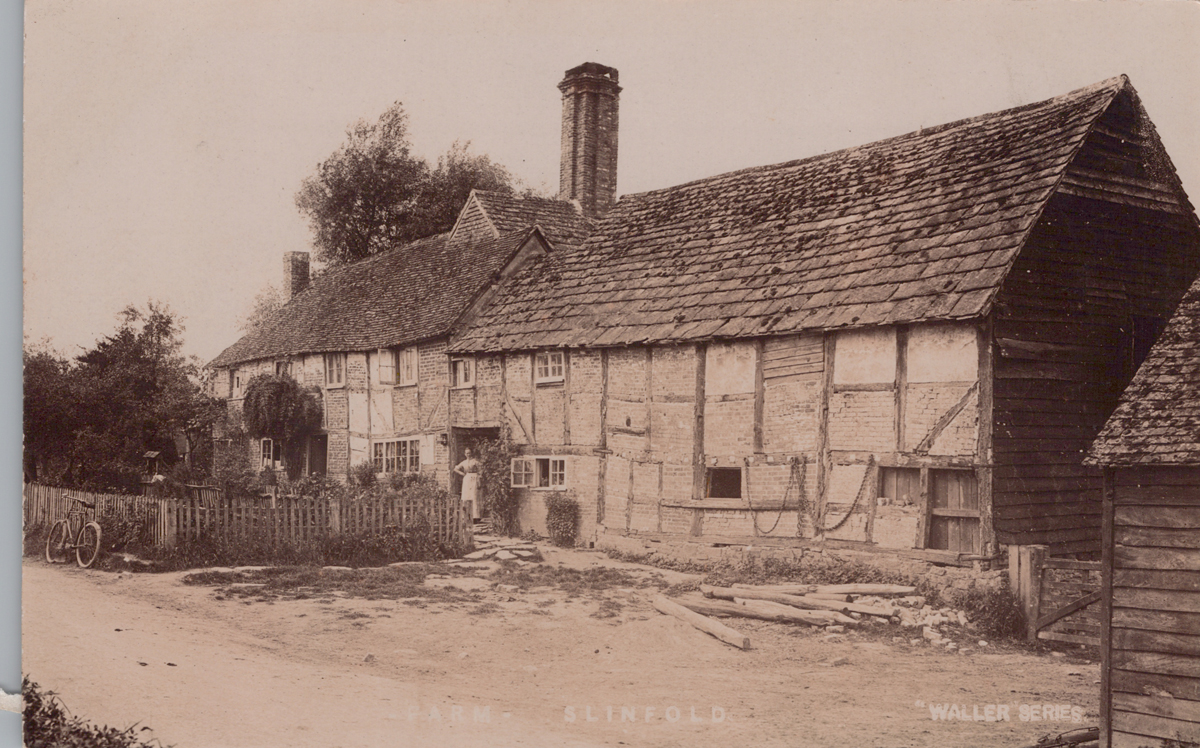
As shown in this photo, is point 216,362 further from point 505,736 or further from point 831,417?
point 831,417

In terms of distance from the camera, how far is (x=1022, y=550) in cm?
1024

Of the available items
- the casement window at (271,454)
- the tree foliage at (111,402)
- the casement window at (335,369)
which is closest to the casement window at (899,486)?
the tree foliage at (111,402)

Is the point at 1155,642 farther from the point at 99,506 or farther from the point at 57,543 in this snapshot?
the point at 99,506

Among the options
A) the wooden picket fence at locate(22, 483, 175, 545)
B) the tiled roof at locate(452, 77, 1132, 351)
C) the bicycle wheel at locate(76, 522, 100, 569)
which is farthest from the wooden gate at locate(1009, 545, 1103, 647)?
the bicycle wheel at locate(76, 522, 100, 569)

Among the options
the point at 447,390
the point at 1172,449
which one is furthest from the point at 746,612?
the point at 447,390

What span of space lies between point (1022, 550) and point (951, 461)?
54.0 inches

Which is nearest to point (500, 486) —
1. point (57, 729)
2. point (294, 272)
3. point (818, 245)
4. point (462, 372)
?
point (462, 372)

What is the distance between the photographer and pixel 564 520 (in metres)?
15.5

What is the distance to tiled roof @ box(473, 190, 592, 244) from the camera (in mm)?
20156

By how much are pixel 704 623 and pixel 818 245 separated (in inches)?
240

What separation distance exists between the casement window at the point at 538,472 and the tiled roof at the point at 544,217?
208 inches

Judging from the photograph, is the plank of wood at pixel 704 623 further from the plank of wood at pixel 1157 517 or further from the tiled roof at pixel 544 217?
the tiled roof at pixel 544 217

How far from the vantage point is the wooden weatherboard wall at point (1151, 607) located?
703 cm

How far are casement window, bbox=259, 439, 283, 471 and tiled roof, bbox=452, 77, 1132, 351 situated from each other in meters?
3.95
